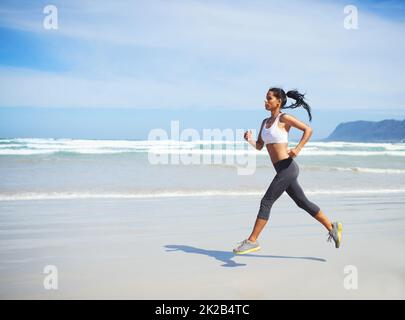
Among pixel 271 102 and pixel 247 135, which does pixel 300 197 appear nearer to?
pixel 247 135

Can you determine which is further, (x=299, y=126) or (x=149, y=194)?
(x=149, y=194)

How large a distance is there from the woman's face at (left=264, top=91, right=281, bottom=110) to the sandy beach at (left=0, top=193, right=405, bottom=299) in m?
1.69

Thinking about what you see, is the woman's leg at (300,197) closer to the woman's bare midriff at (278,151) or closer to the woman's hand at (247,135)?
the woman's bare midriff at (278,151)

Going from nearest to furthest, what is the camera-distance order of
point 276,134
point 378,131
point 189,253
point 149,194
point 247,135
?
1. point 276,134
2. point 247,135
3. point 189,253
4. point 149,194
5. point 378,131

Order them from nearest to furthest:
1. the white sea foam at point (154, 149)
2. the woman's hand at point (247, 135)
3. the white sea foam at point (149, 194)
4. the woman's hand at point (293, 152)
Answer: the woman's hand at point (293, 152) → the woman's hand at point (247, 135) → the white sea foam at point (149, 194) → the white sea foam at point (154, 149)

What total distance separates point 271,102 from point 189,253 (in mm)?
1958

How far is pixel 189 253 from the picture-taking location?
17.3ft

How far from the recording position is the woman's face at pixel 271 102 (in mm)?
4957

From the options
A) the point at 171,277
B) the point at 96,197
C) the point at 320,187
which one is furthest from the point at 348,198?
the point at 171,277

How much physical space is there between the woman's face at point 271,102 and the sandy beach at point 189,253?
5.55 feet

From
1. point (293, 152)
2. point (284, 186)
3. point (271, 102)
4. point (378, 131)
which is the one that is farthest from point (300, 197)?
point (378, 131)

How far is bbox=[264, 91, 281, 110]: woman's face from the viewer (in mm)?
4957

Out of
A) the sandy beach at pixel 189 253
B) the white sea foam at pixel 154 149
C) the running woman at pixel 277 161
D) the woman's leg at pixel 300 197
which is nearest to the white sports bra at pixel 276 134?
the running woman at pixel 277 161
